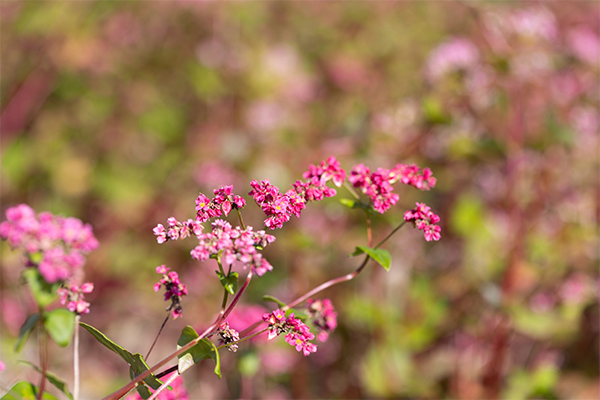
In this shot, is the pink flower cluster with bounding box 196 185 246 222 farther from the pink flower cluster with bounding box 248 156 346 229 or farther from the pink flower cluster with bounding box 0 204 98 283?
the pink flower cluster with bounding box 0 204 98 283

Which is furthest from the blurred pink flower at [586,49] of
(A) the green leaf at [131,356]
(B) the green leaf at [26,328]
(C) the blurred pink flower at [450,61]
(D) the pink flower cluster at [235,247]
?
(B) the green leaf at [26,328]

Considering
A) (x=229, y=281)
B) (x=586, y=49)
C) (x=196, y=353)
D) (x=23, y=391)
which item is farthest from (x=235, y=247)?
(x=586, y=49)

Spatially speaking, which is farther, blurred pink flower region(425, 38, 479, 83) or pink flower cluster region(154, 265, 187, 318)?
blurred pink flower region(425, 38, 479, 83)

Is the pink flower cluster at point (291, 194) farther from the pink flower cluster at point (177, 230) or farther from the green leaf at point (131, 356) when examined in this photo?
the green leaf at point (131, 356)

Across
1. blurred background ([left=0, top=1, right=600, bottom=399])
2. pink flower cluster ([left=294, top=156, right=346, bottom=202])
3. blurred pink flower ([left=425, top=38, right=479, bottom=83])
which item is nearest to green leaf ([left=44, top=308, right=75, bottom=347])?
pink flower cluster ([left=294, top=156, right=346, bottom=202])

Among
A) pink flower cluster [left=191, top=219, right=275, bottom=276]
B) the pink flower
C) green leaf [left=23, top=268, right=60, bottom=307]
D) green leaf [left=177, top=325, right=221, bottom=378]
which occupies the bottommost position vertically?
the pink flower

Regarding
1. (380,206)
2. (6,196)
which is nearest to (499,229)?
(380,206)
